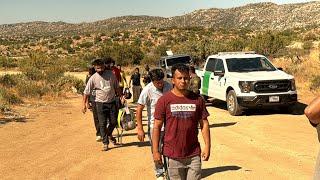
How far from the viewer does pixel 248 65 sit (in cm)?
1695

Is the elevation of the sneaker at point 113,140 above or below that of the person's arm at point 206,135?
below

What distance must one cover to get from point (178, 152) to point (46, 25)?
182 metres

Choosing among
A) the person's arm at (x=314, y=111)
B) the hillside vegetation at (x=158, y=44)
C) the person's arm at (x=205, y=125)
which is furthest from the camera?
the hillside vegetation at (x=158, y=44)

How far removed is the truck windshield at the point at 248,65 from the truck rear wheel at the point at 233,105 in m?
0.93

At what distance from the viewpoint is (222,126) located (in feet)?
45.7

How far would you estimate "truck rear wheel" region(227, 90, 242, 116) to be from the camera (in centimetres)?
1572

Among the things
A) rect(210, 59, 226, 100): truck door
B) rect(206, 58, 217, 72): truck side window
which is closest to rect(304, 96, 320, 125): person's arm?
rect(210, 59, 226, 100): truck door

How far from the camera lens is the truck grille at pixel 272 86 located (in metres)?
15.5

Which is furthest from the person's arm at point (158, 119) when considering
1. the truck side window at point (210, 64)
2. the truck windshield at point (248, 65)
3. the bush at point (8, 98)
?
the bush at point (8, 98)

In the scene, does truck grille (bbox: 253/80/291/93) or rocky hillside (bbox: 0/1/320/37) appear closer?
truck grille (bbox: 253/80/291/93)

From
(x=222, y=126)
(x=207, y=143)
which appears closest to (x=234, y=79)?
(x=222, y=126)

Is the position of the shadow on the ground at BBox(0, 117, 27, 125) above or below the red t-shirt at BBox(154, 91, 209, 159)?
below

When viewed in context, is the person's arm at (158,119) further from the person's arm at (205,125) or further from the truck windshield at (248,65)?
the truck windshield at (248,65)

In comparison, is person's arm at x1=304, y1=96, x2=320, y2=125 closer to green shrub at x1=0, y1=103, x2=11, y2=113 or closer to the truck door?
the truck door
